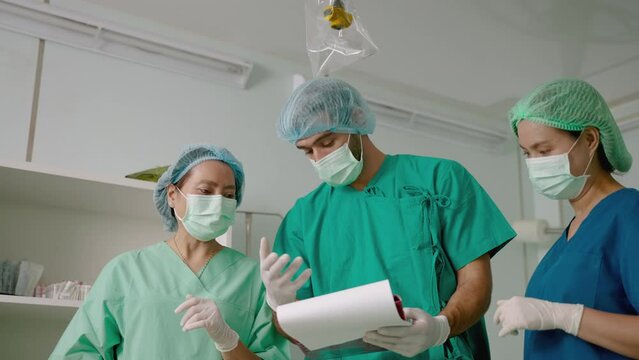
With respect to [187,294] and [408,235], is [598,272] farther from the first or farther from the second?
[187,294]

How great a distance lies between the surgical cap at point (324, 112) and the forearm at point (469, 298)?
1.47ft

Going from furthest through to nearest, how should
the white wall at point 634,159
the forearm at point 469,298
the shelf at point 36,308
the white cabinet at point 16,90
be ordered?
the white wall at point 634,159
the white cabinet at point 16,90
the shelf at point 36,308
the forearm at point 469,298

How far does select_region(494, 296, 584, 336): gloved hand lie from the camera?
52.4 inches

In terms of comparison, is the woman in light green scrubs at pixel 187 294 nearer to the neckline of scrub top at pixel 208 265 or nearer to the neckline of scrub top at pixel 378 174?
the neckline of scrub top at pixel 208 265

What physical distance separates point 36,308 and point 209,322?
0.71 meters

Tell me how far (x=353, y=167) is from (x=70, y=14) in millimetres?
1264

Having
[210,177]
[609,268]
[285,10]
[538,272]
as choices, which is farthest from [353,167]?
[285,10]

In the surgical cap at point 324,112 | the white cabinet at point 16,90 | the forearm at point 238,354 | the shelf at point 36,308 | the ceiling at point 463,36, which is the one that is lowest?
the forearm at point 238,354

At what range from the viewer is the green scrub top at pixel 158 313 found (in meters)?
1.61

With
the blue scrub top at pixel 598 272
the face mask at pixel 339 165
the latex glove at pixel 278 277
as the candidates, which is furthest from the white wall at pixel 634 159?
the latex glove at pixel 278 277

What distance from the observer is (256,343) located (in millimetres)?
1654

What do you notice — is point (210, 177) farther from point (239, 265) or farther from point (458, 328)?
point (458, 328)

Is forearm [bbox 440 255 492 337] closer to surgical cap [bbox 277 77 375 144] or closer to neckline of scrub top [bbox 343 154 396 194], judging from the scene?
neckline of scrub top [bbox 343 154 396 194]

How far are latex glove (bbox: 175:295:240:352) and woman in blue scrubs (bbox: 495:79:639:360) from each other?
23.2 inches
